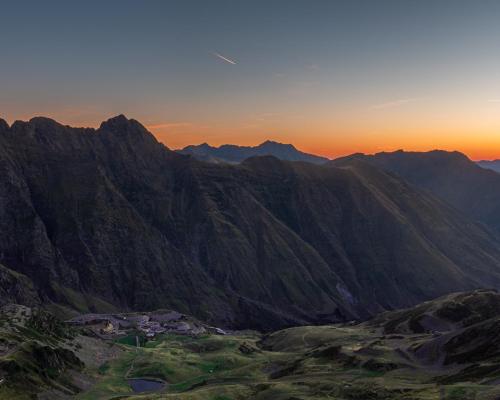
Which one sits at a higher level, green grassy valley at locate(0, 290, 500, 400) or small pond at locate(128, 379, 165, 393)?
green grassy valley at locate(0, 290, 500, 400)

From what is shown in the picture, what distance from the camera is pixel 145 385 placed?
558 feet

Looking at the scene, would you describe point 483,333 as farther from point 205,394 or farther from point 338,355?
point 205,394

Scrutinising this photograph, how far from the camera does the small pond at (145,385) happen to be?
542 feet

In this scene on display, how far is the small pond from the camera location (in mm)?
165200

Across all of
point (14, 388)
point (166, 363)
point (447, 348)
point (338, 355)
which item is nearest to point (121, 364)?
point (166, 363)

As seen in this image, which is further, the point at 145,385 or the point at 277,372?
the point at 145,385

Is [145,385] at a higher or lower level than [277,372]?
lower

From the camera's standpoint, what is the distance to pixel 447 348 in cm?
14312

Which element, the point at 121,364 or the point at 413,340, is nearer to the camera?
the point at 413,340

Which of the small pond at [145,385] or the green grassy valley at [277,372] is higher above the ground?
the green grassy valley at [277,372]

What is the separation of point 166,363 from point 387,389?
101 m

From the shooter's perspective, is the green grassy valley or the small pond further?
the small pond

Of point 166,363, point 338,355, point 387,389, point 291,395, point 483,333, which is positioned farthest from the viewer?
point 166,363

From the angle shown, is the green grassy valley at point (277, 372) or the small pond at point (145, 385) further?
the small pond at point (145, 385)
